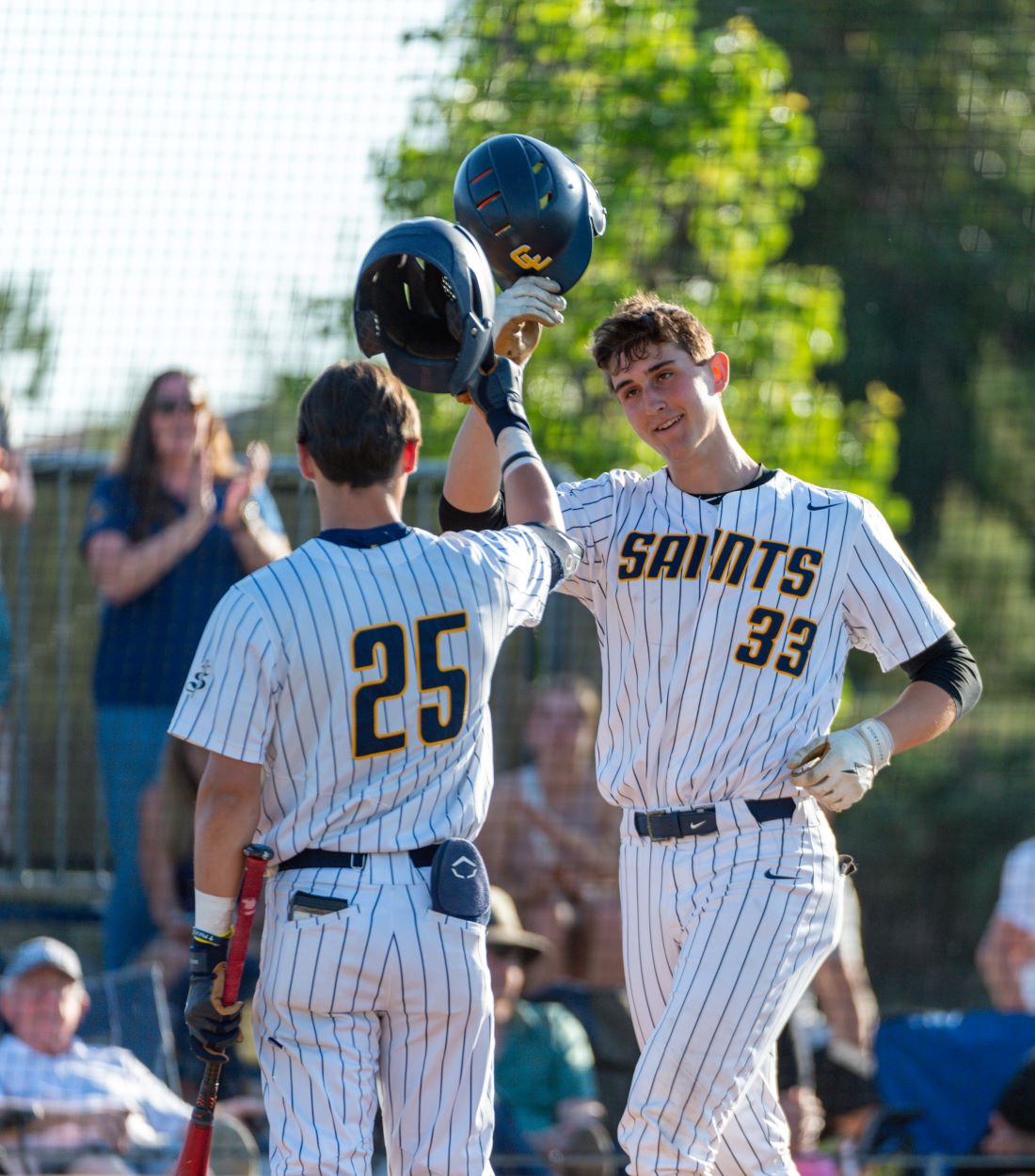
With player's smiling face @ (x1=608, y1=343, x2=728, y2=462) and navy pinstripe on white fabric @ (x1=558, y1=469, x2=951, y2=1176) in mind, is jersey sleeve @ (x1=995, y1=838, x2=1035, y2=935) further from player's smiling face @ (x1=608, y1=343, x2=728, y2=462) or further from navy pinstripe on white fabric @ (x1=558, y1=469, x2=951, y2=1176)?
player's smiling face @ (x1=608, y1=343, x2=728, y2=462)

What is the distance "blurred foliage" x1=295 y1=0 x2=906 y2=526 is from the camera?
6523mm

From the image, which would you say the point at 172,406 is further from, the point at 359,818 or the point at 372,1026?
the point at 372,1026

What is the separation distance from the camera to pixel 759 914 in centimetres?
292

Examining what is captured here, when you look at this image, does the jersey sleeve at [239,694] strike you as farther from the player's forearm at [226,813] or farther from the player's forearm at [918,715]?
the player's forearm at [918,715]

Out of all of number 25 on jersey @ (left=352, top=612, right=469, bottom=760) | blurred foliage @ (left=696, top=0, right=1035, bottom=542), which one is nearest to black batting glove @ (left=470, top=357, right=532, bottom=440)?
number 25 on jersey @ (left=352, top=612, right=469, bottom=760)

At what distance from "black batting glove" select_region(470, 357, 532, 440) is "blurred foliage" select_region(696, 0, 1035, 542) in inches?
164

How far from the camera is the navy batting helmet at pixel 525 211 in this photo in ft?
10.3

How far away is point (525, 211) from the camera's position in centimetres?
314

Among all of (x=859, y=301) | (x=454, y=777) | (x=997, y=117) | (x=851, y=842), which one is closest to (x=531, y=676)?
(x=454, y=777)

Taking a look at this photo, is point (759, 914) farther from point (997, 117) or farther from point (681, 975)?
point (997, 117)

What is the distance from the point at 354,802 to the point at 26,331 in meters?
4.11

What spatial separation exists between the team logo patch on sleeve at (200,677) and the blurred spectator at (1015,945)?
356cm

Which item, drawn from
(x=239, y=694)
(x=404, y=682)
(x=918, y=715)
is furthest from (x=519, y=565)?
(x=918, y=715)

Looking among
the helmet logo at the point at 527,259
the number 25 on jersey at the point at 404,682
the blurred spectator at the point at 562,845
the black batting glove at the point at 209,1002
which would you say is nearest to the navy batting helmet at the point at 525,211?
the helmet logo at the point at 527,259
